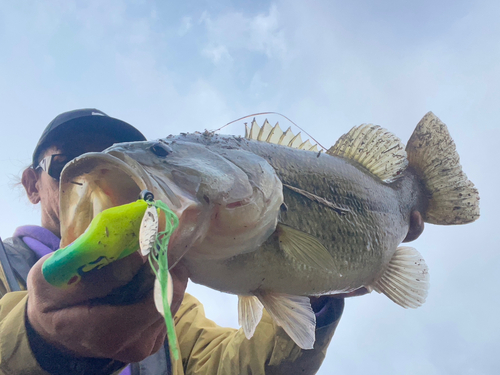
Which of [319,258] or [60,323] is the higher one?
[319,258]

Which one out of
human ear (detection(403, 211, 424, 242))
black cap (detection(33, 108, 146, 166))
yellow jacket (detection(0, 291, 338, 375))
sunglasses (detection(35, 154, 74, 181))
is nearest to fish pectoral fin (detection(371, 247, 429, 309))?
human ear (detection(403, 211, 424, 242))

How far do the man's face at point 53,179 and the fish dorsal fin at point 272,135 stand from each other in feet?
3.35

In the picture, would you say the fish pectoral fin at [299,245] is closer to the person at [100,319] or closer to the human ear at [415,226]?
the person at [100,319]

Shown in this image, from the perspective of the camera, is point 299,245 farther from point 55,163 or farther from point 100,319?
point 55,163

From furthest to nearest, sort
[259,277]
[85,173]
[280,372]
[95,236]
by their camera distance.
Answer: [280,372], [259,277], [85,173], [95,236]

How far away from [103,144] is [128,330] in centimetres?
153

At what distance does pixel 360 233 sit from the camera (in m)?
1.52

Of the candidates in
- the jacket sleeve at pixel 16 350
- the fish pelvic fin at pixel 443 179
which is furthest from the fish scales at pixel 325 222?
the jacket sleeve at pixel 16 350

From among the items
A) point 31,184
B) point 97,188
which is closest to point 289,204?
point 97,188

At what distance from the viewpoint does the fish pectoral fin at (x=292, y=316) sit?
49.0 inches

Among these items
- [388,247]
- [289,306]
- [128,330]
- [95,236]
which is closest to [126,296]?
[128,330]

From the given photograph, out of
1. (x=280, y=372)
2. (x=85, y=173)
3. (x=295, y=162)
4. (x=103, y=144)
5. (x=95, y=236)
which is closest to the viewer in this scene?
(x=95, y=236)

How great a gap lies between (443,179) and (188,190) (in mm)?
1774

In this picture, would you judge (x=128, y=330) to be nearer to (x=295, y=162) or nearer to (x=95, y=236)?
(x=95, y=236)
